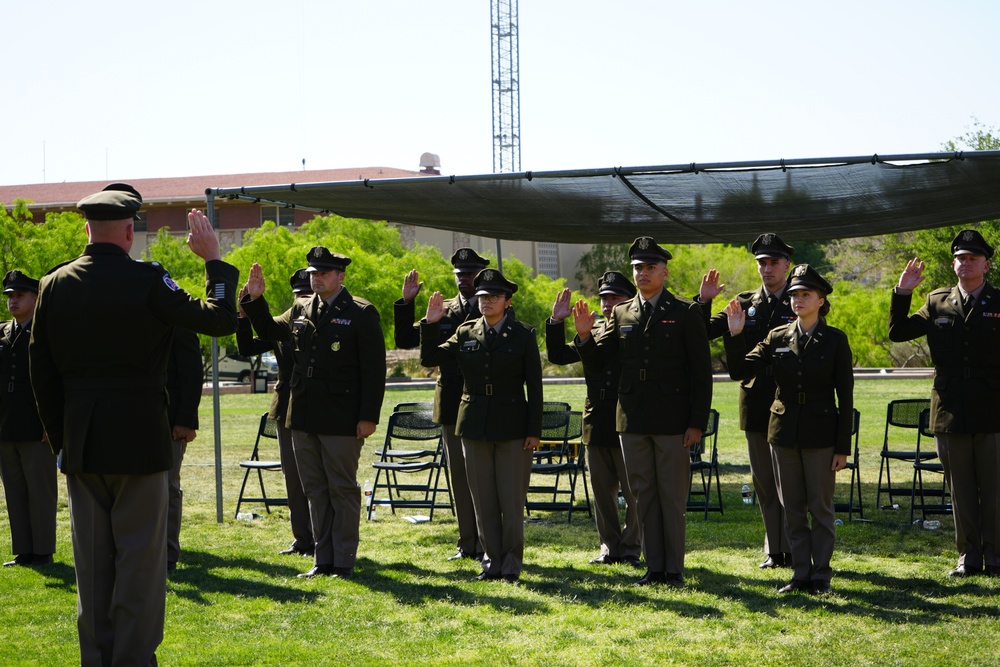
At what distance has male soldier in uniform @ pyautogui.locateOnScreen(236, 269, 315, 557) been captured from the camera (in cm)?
867

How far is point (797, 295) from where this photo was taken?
7.21 metres

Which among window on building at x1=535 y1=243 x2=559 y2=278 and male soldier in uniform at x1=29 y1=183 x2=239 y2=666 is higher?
window on building at x1=535 y1=243 x2=559 y2=278

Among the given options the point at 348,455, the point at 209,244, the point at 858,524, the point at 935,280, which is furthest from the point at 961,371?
the point at 935,280

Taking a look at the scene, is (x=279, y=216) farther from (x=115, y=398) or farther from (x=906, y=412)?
(x=115, y=398)

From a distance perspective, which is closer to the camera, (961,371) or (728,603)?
(728,603)

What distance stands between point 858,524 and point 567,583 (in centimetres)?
339

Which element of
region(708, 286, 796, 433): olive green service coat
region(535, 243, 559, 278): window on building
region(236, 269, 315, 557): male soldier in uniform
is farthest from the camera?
region(535, 243, 559, 278): window on building

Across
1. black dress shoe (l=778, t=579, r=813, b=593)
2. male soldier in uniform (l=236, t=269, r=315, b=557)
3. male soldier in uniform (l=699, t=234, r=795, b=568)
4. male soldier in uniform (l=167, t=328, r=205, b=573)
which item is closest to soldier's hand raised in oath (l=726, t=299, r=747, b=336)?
male soldier in uniform (l=699, t=234, r=795, b=568)

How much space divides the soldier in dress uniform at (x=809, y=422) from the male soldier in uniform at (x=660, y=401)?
31 cm

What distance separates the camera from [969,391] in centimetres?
768

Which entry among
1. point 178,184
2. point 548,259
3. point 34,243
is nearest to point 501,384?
point 34,243

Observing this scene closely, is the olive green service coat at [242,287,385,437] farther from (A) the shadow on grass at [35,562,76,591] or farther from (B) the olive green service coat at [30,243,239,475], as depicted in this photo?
(B) the olive green service coat at [30,243,239,475]

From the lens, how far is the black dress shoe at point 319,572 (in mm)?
7950

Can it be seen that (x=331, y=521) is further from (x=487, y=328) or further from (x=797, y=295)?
(x=797, y=295)
